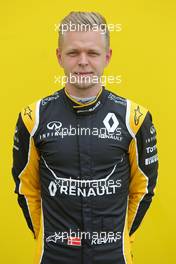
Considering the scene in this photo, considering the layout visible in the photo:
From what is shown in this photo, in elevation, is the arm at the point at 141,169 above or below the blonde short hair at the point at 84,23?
below

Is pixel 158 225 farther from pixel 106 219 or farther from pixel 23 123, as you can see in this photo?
pixel 23 123

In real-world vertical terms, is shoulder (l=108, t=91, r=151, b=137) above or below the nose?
below

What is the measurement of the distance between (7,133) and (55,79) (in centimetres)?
32

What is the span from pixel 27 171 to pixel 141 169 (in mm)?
354

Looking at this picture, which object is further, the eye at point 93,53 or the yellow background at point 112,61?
the yellow background at point 112,61

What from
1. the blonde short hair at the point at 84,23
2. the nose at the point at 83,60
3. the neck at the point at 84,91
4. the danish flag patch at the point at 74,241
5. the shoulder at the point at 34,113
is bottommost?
the danish flag patch at the point at 74,241

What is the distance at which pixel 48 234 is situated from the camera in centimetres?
146

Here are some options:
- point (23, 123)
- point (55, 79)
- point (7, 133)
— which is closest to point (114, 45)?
point (55, 79)

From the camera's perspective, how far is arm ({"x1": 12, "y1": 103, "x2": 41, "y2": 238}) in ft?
4.90

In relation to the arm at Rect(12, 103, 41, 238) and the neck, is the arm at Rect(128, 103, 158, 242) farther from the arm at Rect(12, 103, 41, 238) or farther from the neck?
the arm at Rect(12, 103, 41, 238)

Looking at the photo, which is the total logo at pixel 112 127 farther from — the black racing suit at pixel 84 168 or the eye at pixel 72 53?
the eye at pixel 72 53

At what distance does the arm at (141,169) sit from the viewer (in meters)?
1.48

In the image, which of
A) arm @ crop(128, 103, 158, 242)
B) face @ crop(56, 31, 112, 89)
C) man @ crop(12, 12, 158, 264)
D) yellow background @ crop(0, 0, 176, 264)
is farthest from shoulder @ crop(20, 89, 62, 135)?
yellow background @ crop(0, 0, 176, 264)

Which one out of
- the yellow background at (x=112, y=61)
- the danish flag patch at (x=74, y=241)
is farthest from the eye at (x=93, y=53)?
the yellow background at (x=112, y=61)
